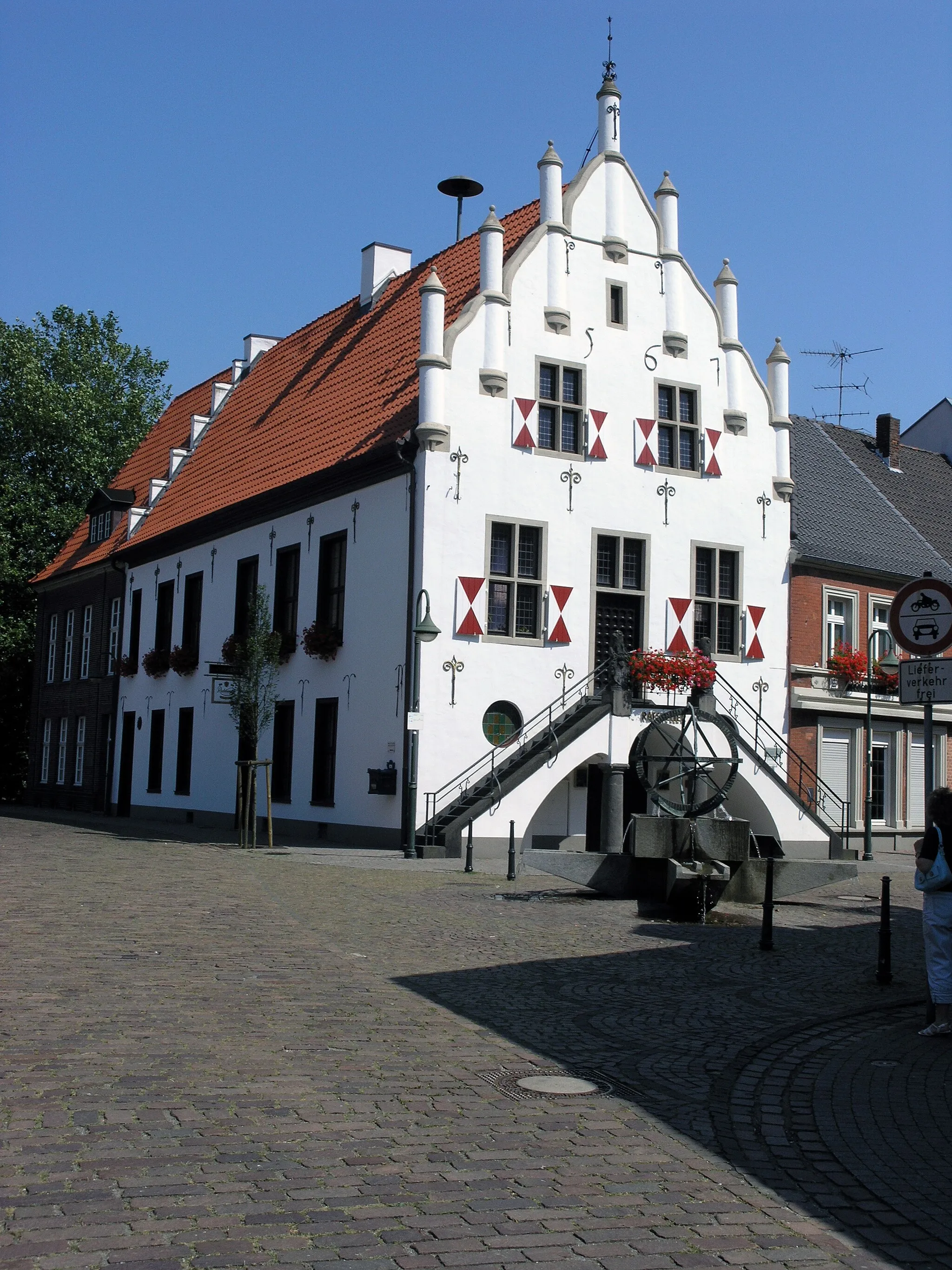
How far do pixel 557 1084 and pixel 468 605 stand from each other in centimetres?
1869

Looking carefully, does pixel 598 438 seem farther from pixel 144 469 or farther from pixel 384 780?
pixel 144 469

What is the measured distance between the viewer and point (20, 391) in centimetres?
4825

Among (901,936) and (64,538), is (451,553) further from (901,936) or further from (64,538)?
(64,538)

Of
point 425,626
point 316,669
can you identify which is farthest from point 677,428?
point 316,669

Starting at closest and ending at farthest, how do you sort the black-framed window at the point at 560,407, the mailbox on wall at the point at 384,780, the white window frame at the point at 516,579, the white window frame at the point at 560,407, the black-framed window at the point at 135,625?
the mailbox on wall at the point at 384,780
the white window frame at the point at 516,579
the white window frame at the point at 560,407
the black-framed window at the point at 560,407
the black-framed window at the point at 135,625

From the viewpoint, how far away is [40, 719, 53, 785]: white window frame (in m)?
44.6

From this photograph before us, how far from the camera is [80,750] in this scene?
137 feet

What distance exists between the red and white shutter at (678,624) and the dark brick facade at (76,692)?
17447 mm

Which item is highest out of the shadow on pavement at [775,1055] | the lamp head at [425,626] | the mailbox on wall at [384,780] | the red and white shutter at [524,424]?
the red and white shutter at [524,424]

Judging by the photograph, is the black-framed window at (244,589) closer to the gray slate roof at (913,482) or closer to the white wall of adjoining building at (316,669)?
the white wall of adjoining building at (316,669)

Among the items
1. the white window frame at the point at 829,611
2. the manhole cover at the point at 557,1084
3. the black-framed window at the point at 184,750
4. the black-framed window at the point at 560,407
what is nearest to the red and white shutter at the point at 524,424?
→ the black-framed window at the point at 560,407

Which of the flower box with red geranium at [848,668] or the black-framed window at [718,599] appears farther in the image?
the flower box with red geranium at [848,668]

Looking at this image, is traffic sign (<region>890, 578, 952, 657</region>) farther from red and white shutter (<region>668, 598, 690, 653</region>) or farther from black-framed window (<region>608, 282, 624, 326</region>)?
black-framed window (<region>608, 282, 624, 326</region>)

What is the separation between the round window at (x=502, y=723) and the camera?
84.2 feet
